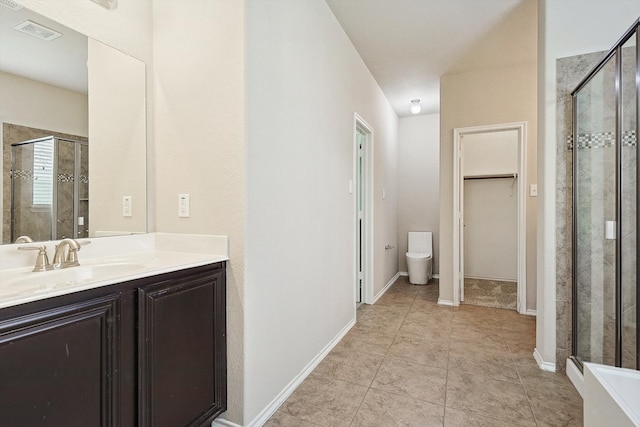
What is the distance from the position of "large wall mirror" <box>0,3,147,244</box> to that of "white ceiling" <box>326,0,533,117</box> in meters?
1.81

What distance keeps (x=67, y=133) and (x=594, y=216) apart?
302 cm

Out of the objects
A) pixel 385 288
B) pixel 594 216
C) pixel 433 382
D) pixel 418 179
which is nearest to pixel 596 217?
pixel 594 216

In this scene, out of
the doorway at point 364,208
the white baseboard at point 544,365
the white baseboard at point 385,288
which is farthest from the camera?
the white baseboard at point 385,288

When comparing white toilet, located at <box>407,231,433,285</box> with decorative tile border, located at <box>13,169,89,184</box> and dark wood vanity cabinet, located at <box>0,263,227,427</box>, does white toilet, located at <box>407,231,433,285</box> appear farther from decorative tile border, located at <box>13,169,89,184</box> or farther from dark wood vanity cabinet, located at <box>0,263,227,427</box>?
decorative tile border, located at <box>13,169,89,184</box>

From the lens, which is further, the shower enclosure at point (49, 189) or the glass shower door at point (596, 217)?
the glass shower door at point (596, 217)

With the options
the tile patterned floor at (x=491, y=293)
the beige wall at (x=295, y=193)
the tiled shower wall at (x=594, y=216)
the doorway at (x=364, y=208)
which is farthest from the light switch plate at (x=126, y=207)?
the tile patterned floor at (x=491, y=293)

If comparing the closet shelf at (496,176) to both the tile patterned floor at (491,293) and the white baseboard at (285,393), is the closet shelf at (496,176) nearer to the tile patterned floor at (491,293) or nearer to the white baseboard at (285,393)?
the tile patterned floor at (491,293)

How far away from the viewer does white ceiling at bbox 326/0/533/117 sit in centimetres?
254

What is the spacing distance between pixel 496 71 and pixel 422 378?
132 inches

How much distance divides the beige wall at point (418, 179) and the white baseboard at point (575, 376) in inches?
123

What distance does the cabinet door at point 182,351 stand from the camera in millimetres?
1211

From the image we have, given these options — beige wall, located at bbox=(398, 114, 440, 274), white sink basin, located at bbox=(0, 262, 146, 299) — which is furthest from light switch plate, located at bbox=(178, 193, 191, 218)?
beige wall, located at bbox=(398, 114, 440, 274)

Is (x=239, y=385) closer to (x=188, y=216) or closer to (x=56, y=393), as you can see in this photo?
(x=56, y=393)

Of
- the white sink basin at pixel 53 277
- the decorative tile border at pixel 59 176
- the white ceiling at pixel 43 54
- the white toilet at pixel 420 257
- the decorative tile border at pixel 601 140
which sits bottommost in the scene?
the white toilet at pixel 420 257
